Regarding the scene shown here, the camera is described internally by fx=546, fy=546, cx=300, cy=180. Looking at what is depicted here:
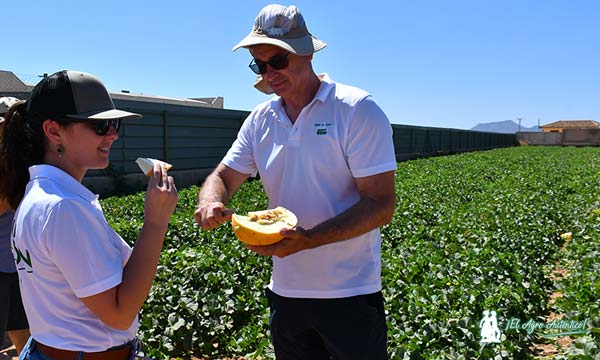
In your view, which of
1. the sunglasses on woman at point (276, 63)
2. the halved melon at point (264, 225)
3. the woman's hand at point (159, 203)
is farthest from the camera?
the sunglasses on woman at point (276, 63)

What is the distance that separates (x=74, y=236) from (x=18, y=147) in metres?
0.59

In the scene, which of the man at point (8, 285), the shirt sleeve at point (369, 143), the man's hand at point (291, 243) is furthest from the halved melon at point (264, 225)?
the man at point (8, 285)

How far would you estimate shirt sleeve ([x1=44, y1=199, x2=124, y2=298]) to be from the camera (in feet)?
5.65

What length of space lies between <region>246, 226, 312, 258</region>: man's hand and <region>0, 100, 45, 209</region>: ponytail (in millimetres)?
920

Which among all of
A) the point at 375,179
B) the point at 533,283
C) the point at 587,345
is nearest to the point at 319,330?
the point at 375,179

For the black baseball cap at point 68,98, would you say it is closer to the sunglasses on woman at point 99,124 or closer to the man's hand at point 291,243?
the sunglasses on woman at point 99,124

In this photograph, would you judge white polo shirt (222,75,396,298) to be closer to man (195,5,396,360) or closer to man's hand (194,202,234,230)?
man (195,5,396,360)

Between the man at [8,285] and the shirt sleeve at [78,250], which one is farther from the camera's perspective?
the man at [8,285]

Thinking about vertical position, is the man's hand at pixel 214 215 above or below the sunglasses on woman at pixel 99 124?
below

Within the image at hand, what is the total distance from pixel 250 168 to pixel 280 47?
697mm

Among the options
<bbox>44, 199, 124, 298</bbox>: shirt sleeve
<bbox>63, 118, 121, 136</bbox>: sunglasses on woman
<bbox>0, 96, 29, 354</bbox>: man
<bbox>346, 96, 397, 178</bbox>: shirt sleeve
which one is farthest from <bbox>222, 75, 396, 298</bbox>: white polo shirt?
<bbox>0, 96, 29, 354</bbox>: man

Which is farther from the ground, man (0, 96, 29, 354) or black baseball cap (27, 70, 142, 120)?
black baseball cap (27, 70, 142, 120)

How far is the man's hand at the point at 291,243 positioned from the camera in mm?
2104

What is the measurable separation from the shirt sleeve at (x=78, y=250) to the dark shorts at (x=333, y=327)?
3.01ft
